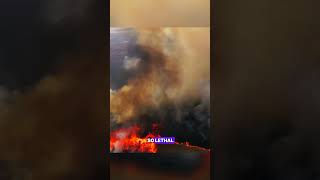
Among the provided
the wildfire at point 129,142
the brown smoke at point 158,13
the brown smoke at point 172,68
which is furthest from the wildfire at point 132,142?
the brown smoke at point 158,13

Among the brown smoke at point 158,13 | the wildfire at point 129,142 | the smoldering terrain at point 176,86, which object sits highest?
the brown smoke at point 158,13

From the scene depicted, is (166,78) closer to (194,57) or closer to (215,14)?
(194,57)

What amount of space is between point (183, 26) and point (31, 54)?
1.05m

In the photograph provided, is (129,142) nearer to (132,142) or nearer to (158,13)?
(132,142)

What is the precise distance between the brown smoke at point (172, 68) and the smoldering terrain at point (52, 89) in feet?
0.84

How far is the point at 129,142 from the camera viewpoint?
296cm

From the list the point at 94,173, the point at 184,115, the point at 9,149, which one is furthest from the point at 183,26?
the point at 9,149

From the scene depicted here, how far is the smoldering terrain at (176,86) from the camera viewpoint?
2967 mm

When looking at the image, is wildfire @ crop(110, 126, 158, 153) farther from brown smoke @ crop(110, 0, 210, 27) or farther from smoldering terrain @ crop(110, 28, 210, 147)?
brown smoke @ crop(110, 0, 210, 27)

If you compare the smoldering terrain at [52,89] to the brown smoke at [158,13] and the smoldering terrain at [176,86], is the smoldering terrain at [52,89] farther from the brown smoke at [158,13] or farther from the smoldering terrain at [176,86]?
the smoldering terrain at [176,86]

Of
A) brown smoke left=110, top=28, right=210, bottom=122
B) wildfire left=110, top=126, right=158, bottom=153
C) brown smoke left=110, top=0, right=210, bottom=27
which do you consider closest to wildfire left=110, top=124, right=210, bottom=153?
wildfire left=110, top=126, right=158, bottom=153

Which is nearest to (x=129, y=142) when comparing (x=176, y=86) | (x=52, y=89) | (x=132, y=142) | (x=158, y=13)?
(x=132, y=142)

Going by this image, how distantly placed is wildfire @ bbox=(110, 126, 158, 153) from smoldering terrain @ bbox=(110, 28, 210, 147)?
6 centimetres

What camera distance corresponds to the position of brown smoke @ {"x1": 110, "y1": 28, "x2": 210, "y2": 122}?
9.73ft
